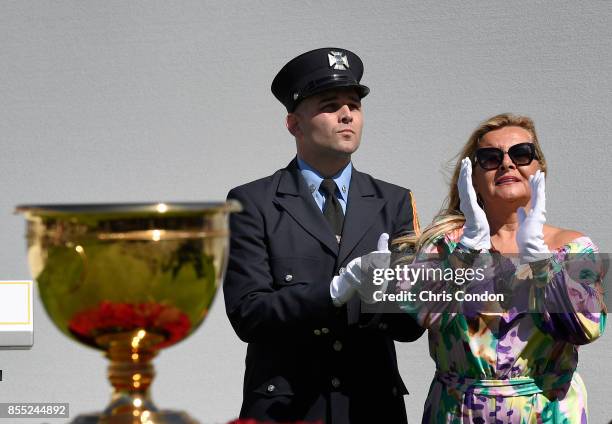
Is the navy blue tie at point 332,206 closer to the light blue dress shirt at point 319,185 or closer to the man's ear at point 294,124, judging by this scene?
the light blue dress shirt at point 319,185

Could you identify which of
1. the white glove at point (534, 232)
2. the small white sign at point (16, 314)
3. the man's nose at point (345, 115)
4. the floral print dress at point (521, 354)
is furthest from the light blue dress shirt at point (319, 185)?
the small white sign at point (16, 314)

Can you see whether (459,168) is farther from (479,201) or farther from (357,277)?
(357,277)

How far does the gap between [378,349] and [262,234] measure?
367mm

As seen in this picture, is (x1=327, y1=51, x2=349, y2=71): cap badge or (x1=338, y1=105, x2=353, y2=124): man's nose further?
(x1=327, y1=51, x2=349, y2=71): cap badge

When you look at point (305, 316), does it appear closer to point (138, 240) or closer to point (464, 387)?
point (464, 387)

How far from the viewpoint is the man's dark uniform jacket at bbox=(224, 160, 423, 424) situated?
241cm

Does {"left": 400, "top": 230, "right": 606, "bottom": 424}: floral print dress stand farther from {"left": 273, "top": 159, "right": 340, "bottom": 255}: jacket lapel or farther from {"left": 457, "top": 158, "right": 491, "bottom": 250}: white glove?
{"left": 273, "top": 159, "right": 340, "bottom": 255}: jacket lapel

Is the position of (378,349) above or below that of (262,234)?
below

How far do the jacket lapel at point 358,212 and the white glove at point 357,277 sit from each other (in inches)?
7.2

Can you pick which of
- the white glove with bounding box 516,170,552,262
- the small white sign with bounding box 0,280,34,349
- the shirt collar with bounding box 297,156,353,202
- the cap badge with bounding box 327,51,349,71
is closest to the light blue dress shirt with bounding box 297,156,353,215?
the shirt collar with bounding box 297,156,353,202

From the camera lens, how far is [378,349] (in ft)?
8.30

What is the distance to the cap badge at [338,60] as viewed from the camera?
265cm

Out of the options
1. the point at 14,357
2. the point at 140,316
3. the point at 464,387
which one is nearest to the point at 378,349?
the point at 464,387

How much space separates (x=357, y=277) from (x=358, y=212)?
13.9 inches
